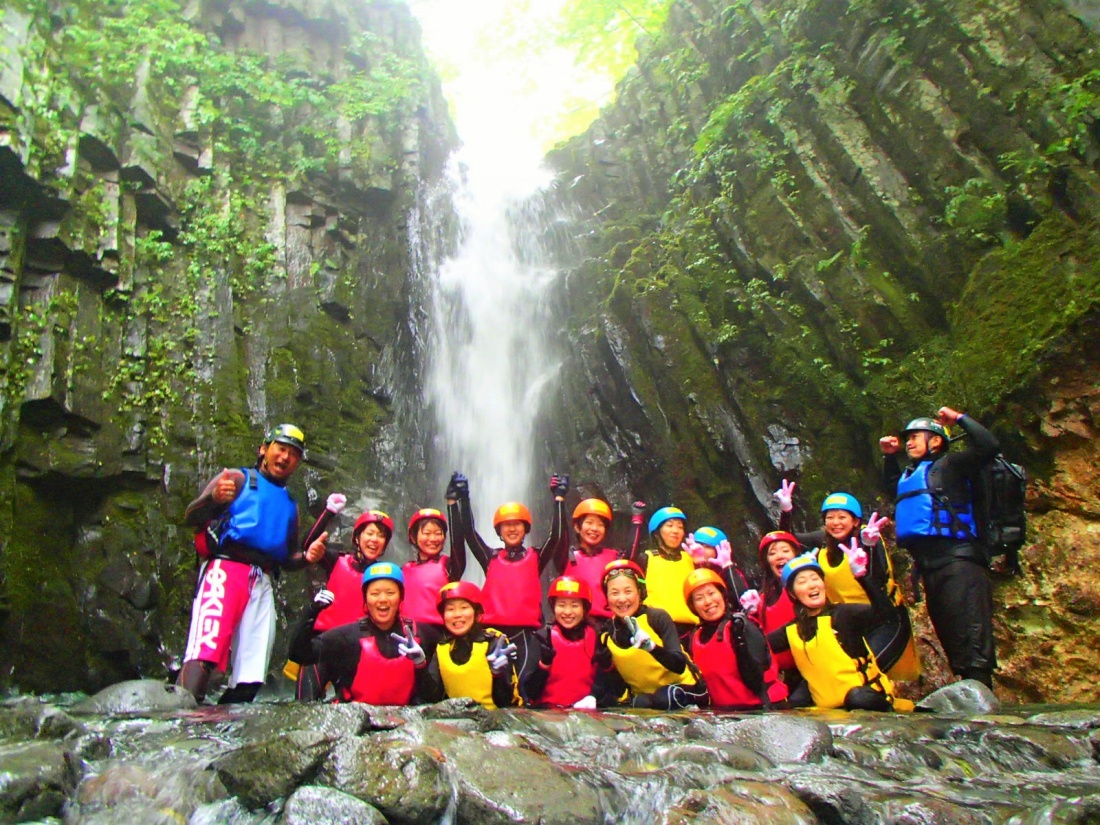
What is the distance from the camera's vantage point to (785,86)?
11.6 meters

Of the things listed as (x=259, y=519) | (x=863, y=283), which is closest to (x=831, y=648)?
(x=259, y=519)

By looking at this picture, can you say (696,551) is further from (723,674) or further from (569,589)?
(569,589)

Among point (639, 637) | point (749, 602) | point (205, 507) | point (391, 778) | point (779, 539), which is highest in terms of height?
point (205, 507)

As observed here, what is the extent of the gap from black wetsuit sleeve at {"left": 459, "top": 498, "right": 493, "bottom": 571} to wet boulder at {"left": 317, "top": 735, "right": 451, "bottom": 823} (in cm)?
394

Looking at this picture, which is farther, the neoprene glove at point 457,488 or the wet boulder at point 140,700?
the neoprene glove at point 457,488

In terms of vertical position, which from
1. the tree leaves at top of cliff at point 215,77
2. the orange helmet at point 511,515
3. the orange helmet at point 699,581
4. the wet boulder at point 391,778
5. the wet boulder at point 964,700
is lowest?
the wet boulder at point 964,700

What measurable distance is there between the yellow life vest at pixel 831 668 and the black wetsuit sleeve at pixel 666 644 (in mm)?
928

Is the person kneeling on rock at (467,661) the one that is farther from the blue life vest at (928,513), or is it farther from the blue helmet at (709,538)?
the blue life vest at (928,513)

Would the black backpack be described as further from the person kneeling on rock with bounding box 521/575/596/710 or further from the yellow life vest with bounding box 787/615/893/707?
the person kneeling on rock with bounding box 521/575/596/710

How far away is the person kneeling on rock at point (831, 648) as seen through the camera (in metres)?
5.52

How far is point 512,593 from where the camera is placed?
6.79m

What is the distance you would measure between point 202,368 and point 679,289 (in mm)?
7493

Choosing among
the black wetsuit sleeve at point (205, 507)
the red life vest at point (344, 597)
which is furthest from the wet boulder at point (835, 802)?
the black wetsuit sleeve at point (205, 507)

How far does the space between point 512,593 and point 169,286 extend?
8.19 metres
